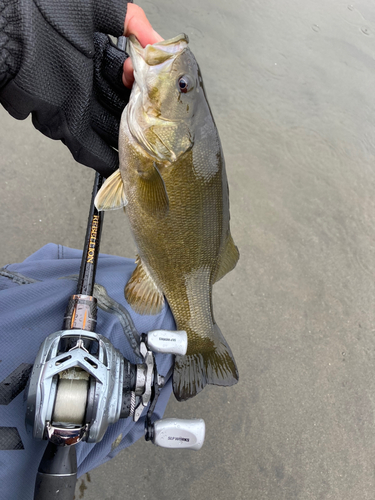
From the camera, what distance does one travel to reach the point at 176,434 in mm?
Answer: 919

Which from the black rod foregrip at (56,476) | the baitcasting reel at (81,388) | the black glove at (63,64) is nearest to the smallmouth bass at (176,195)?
the black glove at (63,64)

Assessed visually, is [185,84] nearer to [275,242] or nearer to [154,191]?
[154,191]

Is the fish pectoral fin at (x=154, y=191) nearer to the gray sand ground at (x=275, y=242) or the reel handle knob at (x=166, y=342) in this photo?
the reel handle knob at (x=166, y=342)

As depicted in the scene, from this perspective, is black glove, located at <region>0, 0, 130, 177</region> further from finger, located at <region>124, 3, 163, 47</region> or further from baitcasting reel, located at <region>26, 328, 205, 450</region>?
baitcasting reel, located at <region>26, 328, 205, 450</region>

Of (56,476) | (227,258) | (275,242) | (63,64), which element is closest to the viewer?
(56,476)

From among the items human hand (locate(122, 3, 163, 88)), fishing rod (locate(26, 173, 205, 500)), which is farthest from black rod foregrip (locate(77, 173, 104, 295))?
human hand (locate(122, 3, 163, 88))

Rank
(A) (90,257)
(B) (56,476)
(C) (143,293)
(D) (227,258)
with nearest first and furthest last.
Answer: (B) (56,476), (A) (90,257), (C) (143,293), (D) (227,258)

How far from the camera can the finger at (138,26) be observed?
38.4 inches

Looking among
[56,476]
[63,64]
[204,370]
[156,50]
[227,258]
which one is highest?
[156,50]

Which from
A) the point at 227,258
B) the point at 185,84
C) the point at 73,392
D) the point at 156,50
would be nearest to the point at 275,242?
the point at 227,258

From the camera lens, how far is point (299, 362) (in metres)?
1.74

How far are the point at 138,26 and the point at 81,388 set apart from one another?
999 millimetres

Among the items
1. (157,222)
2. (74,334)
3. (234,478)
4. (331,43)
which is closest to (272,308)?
(234,478)

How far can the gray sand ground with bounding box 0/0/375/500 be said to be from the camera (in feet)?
5.06
